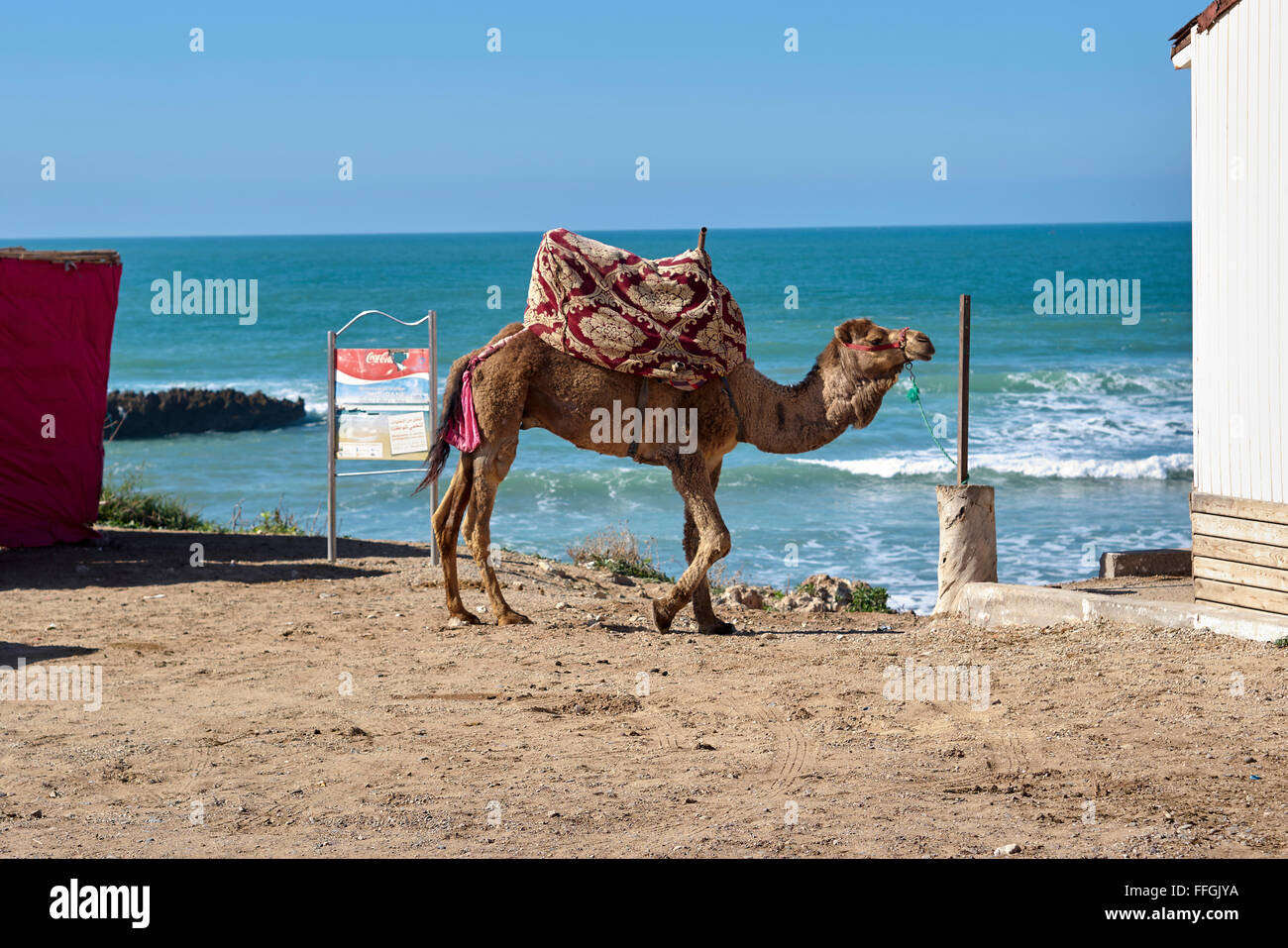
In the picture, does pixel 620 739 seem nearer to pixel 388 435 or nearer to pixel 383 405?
pixel 388 435

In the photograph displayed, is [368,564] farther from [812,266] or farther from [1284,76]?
[812,266]

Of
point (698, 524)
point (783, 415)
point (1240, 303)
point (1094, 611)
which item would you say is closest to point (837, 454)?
point (783, 415)

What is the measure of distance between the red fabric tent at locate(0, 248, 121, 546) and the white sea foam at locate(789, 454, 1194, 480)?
51.0 feet

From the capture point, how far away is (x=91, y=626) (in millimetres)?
9883

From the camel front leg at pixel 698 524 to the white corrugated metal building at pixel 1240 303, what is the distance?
10.5 ft

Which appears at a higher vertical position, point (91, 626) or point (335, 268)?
point (335, 268)

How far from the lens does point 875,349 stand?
9133 mm

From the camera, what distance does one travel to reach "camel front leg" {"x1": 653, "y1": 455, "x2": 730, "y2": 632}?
354 inches

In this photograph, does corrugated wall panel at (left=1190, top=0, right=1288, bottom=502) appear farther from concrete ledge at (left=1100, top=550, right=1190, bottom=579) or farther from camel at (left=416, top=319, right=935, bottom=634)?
concrete ledge at (left=1100, top=550, right=1190, bottom=579)

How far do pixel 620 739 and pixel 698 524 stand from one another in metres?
2.56

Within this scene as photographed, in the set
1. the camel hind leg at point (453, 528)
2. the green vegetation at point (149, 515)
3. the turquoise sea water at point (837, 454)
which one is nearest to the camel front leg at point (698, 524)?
the camel hind leg at point (453, 528)

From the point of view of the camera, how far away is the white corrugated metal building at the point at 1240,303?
795 centimetres

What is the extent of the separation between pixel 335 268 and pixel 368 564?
91.2m
